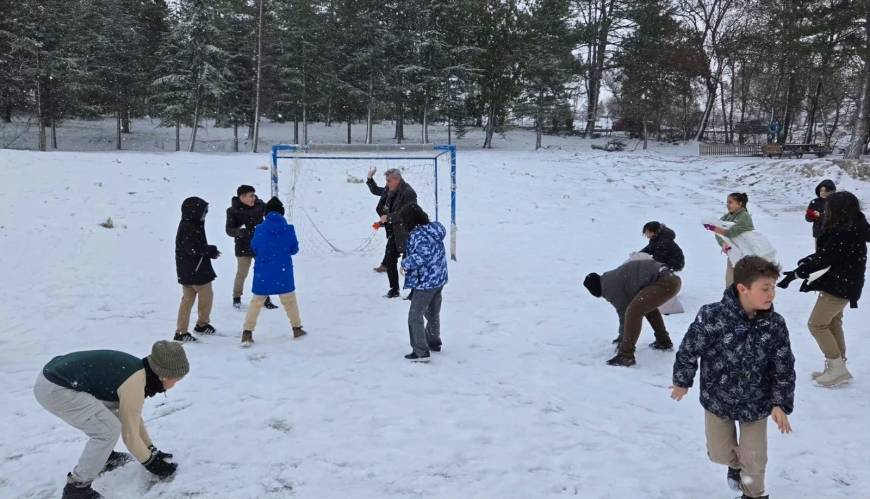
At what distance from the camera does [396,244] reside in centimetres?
868

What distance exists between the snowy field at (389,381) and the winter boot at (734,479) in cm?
7

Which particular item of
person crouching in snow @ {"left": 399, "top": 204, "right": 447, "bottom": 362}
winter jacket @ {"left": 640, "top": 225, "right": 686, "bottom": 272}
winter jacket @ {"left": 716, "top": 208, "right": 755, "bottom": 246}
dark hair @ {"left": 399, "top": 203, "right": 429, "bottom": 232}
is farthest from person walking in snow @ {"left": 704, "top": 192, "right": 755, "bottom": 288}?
dark hair @ {"left": 399, "top": 203, "right": 429, "bottom": 232}

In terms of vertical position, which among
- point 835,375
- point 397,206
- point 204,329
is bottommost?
point 204,329

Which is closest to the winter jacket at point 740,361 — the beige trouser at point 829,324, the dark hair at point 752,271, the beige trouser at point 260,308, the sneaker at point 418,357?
the dark hair at point 752,271

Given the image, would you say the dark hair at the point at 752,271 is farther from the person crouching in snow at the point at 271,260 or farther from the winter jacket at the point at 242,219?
the winter jacket at the point at 242,219

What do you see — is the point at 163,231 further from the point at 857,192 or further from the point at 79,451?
the point at 857,192

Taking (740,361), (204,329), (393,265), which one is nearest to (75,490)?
(204,329)

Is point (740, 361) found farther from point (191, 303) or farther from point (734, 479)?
point (191, 303)

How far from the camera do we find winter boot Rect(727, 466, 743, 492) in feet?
11.5

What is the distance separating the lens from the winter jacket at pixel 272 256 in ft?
20.6

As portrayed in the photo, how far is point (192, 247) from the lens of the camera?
6.14 metres

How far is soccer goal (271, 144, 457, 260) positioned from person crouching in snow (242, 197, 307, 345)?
3838mm

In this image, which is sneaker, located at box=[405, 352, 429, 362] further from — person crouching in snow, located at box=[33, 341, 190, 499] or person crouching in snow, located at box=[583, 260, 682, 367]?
person crouching in snow, located at box=[33, 341, 190, 499]

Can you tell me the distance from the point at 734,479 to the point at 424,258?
3.22 m
